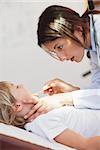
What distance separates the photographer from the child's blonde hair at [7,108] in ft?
4.75

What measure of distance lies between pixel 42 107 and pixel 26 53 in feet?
2.90

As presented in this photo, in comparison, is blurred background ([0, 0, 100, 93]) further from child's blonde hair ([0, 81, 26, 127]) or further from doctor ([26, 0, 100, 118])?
child's blonde hair ([0, 81, 26, 127])

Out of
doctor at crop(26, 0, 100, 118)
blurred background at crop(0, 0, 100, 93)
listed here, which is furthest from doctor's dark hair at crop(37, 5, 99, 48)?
blurred background at crop(0, 0, 100, 93)

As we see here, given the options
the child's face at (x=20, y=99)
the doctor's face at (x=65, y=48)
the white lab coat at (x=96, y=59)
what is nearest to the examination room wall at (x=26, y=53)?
the white lab coat at (x=96, y=59)

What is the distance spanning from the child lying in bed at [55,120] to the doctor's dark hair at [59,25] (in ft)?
0.90

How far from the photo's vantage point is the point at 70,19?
1.55 metres

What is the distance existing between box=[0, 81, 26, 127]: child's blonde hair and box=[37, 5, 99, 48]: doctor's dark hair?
28 centimetres

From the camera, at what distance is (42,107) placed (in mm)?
1541

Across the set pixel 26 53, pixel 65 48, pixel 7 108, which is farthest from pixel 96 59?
pixel 26 53

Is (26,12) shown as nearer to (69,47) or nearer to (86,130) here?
(69,47)

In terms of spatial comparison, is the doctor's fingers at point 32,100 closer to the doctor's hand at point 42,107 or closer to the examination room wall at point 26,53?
the doctor's hand at point 42,107

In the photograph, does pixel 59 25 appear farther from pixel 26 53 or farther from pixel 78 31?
pixel 26 53

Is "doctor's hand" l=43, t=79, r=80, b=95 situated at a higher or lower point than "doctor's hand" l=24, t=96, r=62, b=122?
higher

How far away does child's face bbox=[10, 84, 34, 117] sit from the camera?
4.92 ft
